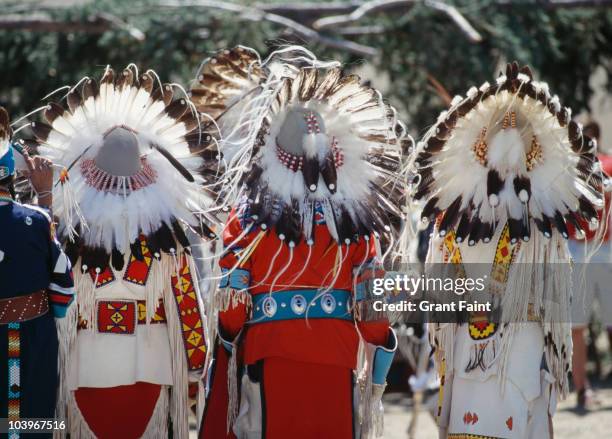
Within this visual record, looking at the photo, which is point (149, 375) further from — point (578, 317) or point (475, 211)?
point (578, 317)

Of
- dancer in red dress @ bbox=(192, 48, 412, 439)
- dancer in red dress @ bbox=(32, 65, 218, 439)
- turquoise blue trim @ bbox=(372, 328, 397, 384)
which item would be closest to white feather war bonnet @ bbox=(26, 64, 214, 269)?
dancer in red dress @ bbox=(32, 65, 218, 439)

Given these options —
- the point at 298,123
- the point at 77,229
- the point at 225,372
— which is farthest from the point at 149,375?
the point at 298,123

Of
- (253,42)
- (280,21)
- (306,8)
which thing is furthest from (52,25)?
(306,8)

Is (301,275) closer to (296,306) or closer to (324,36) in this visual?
(296,306)

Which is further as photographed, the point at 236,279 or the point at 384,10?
the point at 384,10

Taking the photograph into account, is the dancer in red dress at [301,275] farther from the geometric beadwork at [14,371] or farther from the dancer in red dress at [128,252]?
the geometric beadwork at [14,371]

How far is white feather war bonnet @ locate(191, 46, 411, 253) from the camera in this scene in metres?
4.54

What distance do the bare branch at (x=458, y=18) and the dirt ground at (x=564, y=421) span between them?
8.56 ft

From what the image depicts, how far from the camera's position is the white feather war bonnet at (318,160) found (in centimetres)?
454

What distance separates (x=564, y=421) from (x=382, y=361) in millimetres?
3039

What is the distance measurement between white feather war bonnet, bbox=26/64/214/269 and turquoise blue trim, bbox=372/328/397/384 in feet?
2.87

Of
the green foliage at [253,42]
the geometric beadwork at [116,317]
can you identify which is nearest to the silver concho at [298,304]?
the geometric beadwork at [116,317]

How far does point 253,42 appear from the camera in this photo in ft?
27.3

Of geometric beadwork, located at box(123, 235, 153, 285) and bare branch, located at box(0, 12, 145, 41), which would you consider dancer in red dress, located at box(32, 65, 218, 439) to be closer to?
geometric beadwork, located at box(123, 235, 153, 285)
